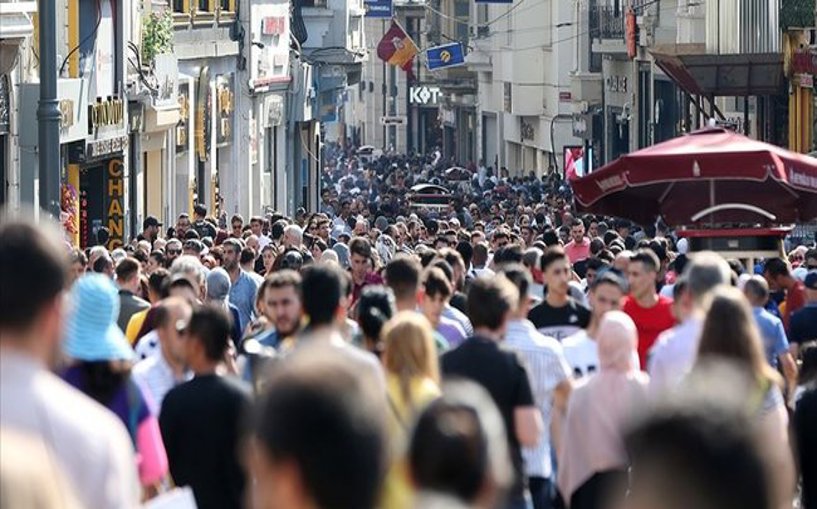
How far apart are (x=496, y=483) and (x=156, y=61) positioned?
35806mm

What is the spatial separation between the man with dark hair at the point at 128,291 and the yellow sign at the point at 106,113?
61.0 feet

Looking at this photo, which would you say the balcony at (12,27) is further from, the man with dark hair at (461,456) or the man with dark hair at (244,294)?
the man with dark hair at (461,456)

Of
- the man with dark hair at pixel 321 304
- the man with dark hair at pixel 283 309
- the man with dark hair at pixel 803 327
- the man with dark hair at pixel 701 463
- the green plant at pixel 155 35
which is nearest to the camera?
the man with dark hair at pixel 701 463

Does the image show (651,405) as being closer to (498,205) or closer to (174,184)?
(174,184)

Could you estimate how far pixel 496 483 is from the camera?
486 cm

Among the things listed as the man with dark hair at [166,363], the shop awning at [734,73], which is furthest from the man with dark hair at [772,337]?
the shop awning at [734,73]

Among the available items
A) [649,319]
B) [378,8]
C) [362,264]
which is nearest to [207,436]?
[649,319]

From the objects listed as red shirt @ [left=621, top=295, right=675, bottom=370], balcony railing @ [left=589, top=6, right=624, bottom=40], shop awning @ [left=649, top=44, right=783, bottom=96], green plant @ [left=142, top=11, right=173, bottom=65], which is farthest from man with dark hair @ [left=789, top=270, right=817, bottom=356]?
balcony railing @ [left=589, top=6, right=624, bottom=40]

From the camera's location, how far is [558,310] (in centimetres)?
1292

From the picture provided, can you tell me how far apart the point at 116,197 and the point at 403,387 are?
95.5ft

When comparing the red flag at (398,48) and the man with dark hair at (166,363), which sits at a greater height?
the red flag at (398,48)

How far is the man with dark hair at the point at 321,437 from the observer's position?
371 cm

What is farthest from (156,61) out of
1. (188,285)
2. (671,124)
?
(188,285)

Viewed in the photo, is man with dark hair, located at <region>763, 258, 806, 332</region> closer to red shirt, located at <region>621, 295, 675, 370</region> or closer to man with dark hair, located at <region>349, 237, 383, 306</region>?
man with dark hair, located at <region>349, 237, 383, 306</region>
